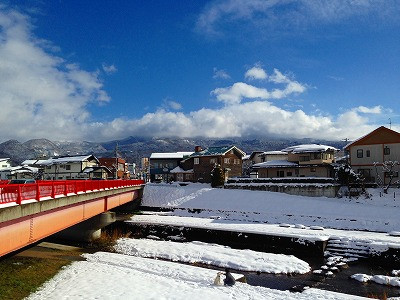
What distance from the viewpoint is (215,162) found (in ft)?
211

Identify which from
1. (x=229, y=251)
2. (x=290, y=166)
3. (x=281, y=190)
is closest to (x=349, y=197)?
(x=281, y=190)

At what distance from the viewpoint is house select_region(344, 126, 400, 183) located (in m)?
46.8

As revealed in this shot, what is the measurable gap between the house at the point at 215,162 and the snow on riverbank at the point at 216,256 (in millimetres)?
35301

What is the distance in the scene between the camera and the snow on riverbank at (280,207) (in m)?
35.4

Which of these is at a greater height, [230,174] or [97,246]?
[230,174]

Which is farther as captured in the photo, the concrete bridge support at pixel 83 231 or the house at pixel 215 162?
the house at pixel 215 162

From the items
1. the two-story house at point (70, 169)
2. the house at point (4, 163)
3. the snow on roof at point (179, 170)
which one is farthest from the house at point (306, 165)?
the house at point (4, 163)

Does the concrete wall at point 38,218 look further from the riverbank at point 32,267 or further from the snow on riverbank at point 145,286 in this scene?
the snow on riverbank at point 145,286

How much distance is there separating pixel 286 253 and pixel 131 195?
85.2 feet

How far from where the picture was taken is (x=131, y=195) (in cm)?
4584

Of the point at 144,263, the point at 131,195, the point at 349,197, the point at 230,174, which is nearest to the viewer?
the point at 144,263

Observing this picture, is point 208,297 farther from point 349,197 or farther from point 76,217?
point 349,197

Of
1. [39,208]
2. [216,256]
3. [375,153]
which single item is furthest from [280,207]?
[39,208]

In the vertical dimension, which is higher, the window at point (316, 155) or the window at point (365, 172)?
the window at point (316, 155)
